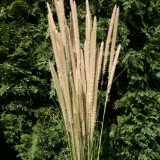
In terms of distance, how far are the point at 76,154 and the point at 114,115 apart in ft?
2.82

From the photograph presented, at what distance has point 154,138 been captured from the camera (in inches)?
86.0

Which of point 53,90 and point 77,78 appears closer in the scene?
point 77,78

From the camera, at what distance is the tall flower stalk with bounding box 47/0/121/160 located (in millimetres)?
1474

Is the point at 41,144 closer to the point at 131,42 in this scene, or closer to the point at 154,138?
the point at 154,138

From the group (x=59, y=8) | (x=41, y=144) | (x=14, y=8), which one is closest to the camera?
(x=59, y=8)

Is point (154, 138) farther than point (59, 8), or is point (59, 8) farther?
point (154, 138)

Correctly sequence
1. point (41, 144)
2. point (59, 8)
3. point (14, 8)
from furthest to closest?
1. point (14, 8)
2. point (41, 144)
3. point (59, 8)

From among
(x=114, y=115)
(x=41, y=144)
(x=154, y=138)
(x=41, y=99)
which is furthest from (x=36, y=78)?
(x=154, y=138)

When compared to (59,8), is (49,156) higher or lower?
lower

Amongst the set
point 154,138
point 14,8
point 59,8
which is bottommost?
point 154,138

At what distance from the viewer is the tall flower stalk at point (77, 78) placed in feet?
4.83

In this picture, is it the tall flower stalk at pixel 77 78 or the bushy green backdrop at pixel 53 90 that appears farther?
the bushy green backdrop at pixel 53 90

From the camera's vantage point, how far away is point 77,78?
150cm

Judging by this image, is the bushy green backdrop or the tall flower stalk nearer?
the tall flower stalk
